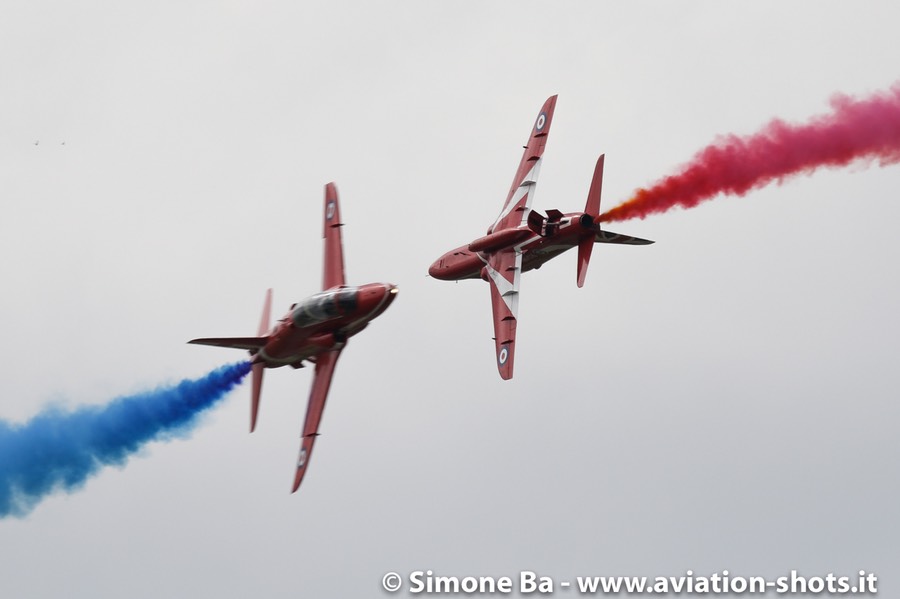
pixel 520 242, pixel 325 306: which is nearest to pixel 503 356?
pixel 520 242

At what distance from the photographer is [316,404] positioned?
162 ft

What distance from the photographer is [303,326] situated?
4909cm

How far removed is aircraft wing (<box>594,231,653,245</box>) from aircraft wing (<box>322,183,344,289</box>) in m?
7.67

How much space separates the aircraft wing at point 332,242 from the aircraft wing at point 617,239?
767 cm

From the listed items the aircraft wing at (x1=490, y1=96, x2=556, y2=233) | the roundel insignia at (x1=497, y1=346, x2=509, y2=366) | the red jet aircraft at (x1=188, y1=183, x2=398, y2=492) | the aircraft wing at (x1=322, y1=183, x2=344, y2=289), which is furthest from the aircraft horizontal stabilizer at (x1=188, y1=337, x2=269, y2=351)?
the aircraft wing at (x1=490, y1=96, x2=556, y2=233)

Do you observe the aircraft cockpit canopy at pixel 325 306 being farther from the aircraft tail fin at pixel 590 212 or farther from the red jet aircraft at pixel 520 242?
the aircraft tail fin at pixel 590 212

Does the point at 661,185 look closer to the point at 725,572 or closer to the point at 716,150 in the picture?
the point at 716,150

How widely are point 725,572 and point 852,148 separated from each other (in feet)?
37.9

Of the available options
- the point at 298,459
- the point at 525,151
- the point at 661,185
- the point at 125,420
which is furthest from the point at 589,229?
the point at 125,420

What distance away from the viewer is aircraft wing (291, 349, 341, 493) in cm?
4878

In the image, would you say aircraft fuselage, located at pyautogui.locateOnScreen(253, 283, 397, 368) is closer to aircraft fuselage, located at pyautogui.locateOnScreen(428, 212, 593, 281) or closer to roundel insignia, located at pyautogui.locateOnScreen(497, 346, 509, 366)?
roundel insignia, located at pyautogui.locateOnScreen(497, 346, 509, 366)

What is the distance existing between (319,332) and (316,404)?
2090mm

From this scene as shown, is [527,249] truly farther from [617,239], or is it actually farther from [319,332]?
[319,332]

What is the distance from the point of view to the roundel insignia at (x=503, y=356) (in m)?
50.7
